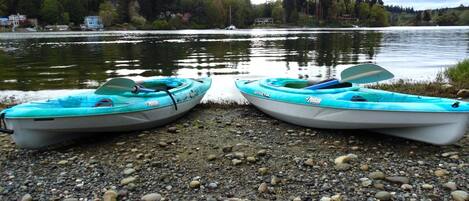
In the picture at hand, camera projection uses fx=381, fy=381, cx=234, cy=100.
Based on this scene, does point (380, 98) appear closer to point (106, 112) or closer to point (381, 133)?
point (381, 133)

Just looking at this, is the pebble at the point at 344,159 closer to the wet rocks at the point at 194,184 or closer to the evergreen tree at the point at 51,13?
the wet rocks at the point at 194,184

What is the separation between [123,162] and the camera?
612 cm

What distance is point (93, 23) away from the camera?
5714 inches

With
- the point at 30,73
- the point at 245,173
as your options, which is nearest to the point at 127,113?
the point at 245,173

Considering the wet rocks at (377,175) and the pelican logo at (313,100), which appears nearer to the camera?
the wet rocks at (377,175)

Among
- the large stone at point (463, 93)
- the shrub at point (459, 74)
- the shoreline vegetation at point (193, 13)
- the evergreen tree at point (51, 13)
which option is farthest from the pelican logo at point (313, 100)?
the evergreen tree at point (51, 13)

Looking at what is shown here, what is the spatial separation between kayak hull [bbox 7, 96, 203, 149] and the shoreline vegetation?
13498cm

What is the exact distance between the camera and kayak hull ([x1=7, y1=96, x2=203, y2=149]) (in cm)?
629

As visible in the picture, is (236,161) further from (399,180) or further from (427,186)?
(427,186)

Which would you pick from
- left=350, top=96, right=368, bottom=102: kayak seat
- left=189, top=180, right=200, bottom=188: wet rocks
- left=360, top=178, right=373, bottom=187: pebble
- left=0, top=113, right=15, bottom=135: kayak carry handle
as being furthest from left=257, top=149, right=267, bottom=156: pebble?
left=0, top=113, right=15, bottom=135: kayak carry handle

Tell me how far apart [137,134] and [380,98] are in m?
4.69

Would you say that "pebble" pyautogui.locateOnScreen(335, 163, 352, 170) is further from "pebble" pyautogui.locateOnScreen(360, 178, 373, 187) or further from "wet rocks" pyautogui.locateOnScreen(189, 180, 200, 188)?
"wet rocks" pyautogui.locateOnScreen(189, 180, 200, 188)

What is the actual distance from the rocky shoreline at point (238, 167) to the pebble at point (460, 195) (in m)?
0.02

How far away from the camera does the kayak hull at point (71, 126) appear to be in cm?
629
